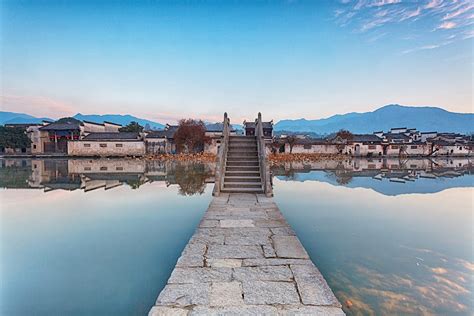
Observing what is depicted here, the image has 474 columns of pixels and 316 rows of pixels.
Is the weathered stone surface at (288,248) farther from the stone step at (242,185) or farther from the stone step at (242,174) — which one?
the stone step at (242,174)

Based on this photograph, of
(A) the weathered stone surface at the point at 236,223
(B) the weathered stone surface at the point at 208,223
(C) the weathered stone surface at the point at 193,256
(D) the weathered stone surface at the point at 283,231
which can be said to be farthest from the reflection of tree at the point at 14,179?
(D) the weathered stone surface at the point at 283,231

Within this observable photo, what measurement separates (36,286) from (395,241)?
Result: 21.6 ft

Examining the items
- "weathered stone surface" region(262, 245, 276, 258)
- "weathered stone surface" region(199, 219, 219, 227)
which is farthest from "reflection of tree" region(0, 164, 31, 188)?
"weathered stone surface" region(262, 245, 276, 258)

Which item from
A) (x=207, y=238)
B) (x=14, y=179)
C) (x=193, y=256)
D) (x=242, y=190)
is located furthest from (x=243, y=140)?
(x=14, y=179)

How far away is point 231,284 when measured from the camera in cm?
318

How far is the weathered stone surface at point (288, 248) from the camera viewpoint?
13.2 ft

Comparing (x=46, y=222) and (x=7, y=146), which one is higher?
(x=7, y=146)

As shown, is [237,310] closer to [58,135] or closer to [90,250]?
[90,250]

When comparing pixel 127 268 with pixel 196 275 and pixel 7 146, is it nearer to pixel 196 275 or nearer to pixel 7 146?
pixel 196 275

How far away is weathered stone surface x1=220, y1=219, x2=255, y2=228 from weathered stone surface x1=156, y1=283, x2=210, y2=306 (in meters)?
2.33

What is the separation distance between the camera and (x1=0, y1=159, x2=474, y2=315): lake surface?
3459 millimetres

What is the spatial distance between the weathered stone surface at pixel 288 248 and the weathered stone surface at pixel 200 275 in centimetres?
102

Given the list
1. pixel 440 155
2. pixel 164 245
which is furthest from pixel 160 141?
pixel 440 155

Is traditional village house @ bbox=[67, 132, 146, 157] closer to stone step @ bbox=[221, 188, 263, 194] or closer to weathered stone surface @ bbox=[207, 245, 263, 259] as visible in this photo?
stone step @ bbox=[221, 188, 263, 194]
